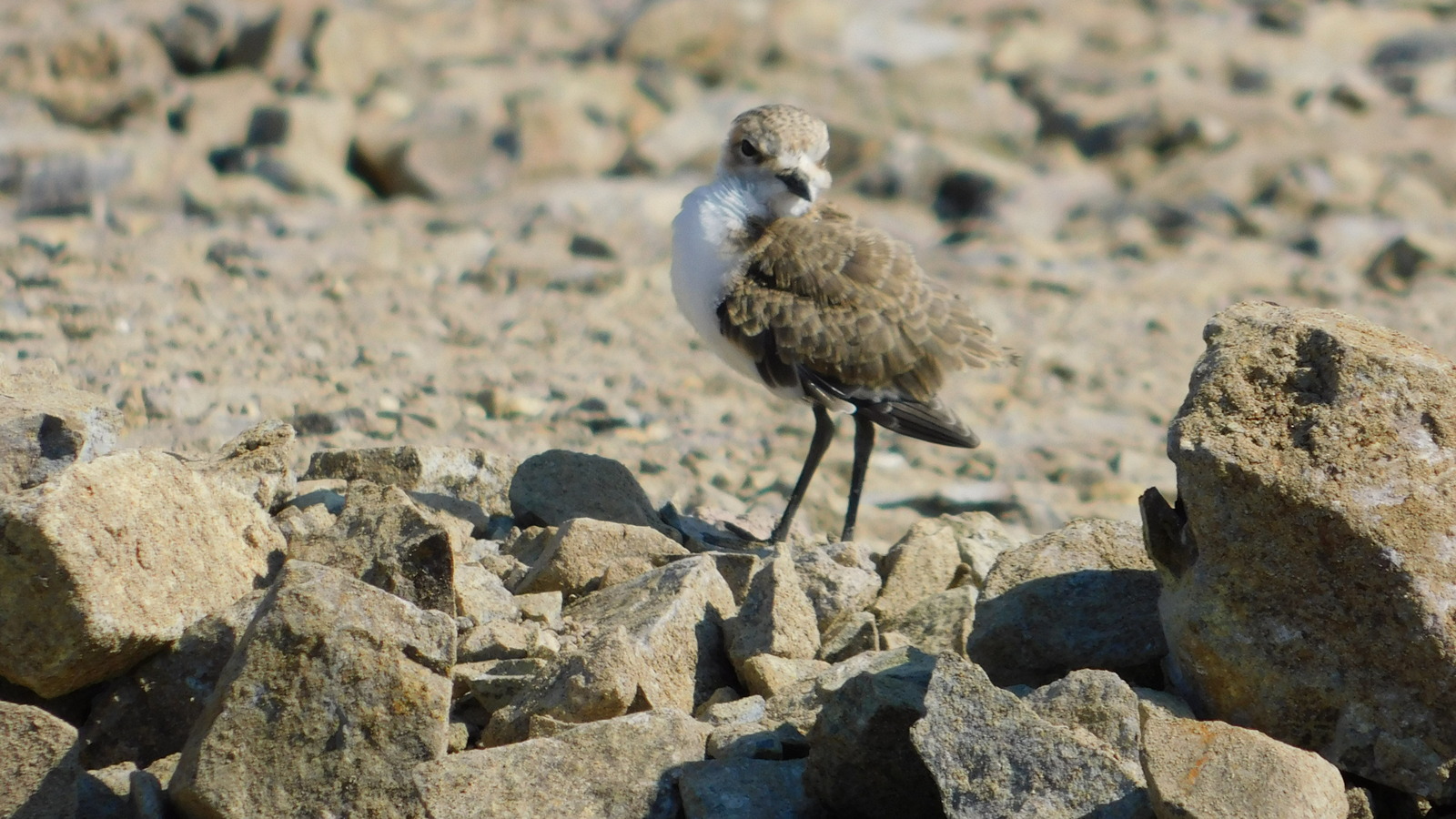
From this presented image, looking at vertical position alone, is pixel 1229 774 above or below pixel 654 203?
above

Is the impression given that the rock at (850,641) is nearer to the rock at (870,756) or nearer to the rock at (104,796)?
the rock at (870,756)

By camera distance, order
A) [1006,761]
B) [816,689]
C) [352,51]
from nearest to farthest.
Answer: [1006,761], [816,689], [352,51]

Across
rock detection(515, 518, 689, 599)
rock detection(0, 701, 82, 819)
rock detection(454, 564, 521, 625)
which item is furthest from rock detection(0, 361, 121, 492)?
rock detection(515, 518, 689, 599)

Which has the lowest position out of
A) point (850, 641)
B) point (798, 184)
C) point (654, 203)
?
point (654, 203)

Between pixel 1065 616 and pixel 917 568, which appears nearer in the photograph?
pixel 1065 616

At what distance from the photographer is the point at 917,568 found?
5.79 metres

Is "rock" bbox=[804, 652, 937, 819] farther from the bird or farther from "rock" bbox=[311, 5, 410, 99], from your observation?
"rock" bbox=[311, 5, 410, 99]

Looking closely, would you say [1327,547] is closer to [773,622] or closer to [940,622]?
[940,622]

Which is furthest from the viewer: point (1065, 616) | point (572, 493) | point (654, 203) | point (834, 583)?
point (654, 203)

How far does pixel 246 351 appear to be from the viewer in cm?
883

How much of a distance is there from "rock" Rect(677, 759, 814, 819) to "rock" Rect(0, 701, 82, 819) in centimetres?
153

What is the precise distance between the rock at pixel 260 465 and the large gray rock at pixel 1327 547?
2.90 metres

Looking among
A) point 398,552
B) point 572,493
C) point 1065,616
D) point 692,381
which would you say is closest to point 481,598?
point 398,552

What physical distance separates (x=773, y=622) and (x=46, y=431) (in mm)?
2259
